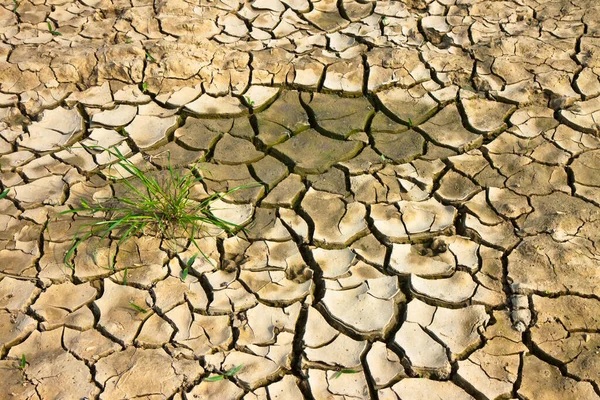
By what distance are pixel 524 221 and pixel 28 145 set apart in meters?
2.48

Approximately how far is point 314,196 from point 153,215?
0.74 meters

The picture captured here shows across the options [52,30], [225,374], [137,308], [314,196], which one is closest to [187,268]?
[137,308]

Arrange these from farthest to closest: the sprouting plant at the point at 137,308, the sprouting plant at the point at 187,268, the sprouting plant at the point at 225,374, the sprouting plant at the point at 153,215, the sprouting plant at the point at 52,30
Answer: the sprouting plant at the point at 52,30
the sprouting plant at the point at 153,215
the sprouting plant at the point at 187,268
the sprouting plant at the point at 137,308
the sprouting plant at the point at 225,374

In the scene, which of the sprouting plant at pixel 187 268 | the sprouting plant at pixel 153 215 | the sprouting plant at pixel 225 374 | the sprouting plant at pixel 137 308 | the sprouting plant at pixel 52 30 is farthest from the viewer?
the sprouting plant at pixel 52 30

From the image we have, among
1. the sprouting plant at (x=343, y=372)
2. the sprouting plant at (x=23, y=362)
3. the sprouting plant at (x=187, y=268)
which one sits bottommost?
the sprouting plant at (x=23, y=362)

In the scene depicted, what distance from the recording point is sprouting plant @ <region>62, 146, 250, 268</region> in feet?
9.57

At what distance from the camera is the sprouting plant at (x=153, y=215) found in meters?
2.92

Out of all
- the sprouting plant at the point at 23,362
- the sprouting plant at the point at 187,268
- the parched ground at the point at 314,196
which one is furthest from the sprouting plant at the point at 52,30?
the sprouting plant at the point at 23,362

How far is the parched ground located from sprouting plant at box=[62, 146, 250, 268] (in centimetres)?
6

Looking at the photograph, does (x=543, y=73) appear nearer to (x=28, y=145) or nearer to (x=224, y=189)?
(x=224, y=189)

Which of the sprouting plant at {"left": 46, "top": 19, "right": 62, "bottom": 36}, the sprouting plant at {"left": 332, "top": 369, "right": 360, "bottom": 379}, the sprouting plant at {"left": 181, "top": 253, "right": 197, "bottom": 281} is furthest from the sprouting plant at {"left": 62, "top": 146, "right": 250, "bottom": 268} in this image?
the sprouting plant at {"left": 46, "top": 19, "right": 62, "bottom": 36}

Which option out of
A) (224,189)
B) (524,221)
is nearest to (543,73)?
(524,221)

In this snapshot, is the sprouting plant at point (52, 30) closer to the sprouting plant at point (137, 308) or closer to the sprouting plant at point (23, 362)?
the sprouting plant at point (137, 308)

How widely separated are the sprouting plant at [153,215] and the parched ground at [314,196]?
0.06 meters
